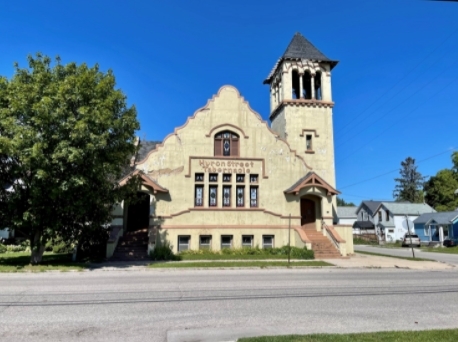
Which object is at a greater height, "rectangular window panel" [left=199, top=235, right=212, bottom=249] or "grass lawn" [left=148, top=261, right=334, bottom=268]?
"rectangular window panel" [left=199, top=235, right=212, bottom=249]

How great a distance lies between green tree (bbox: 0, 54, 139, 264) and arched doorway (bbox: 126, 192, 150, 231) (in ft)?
23.6

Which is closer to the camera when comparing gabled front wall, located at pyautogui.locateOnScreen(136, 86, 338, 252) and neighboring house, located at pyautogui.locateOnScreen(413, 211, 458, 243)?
gabled front wall, located at pyautogui.locateOnScreen(136, 86, 338, 252)

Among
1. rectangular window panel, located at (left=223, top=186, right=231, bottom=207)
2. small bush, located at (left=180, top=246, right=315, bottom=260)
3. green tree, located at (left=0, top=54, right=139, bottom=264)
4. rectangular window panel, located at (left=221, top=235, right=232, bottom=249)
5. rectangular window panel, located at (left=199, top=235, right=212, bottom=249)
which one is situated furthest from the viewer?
rectangular window panel, located at (left=223, top=186, right=231, bottom=207)

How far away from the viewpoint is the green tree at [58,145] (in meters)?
16.9

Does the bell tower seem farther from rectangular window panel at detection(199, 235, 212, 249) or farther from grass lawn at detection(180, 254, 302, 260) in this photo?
rectangular window panel at detection(199, 235, 212, 249)

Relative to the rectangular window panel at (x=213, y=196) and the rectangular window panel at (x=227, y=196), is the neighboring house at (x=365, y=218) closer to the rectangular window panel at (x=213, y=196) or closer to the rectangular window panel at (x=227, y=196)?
the rectangular window panel at (x=227, y=196)

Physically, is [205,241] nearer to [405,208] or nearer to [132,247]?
[132,247]

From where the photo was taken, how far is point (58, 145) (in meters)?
17.0

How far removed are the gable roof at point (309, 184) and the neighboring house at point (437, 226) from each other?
33699mm

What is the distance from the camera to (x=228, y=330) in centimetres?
701

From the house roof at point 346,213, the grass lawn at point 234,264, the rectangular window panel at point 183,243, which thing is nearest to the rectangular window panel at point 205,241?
the rectangular window panel at point 183,243

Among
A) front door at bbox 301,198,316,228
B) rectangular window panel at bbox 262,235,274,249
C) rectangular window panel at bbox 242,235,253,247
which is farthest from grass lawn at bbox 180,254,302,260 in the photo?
front door at bbox 301,198,316,228

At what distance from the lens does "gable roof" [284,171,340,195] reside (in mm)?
26516

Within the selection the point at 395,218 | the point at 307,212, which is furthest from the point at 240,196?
the point at 395,218
